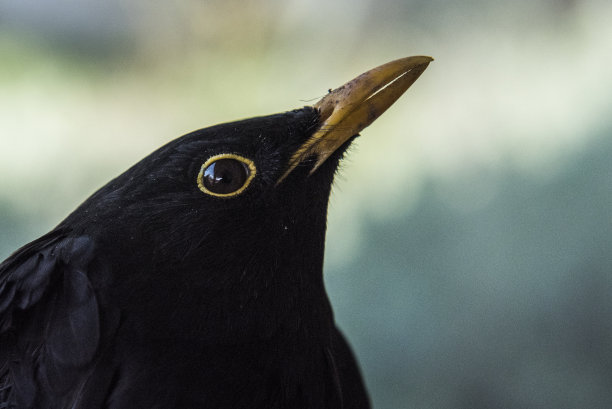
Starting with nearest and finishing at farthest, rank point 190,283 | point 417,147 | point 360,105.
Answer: point 190,283 → point 360,105 → point 417,147

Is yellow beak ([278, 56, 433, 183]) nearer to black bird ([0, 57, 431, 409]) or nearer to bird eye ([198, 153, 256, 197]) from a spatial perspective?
black bird ([0, 57, 431, 409])

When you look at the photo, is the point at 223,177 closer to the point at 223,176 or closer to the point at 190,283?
the point at 223,176

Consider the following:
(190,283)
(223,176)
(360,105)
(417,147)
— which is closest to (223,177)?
(223,176)

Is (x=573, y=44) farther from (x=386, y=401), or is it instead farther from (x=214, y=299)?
(x=214, y=299)

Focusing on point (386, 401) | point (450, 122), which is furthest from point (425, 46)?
point (386, 401)

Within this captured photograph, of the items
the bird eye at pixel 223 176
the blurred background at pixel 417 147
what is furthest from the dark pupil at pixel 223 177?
the blurred background at pixel 417 147

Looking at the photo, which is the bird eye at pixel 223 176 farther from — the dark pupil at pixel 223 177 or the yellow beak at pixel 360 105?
the yellow beak at pixel 360 105

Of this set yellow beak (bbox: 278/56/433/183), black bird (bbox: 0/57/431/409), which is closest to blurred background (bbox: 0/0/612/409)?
yellow beak (bbox: 278/56/433/183)
